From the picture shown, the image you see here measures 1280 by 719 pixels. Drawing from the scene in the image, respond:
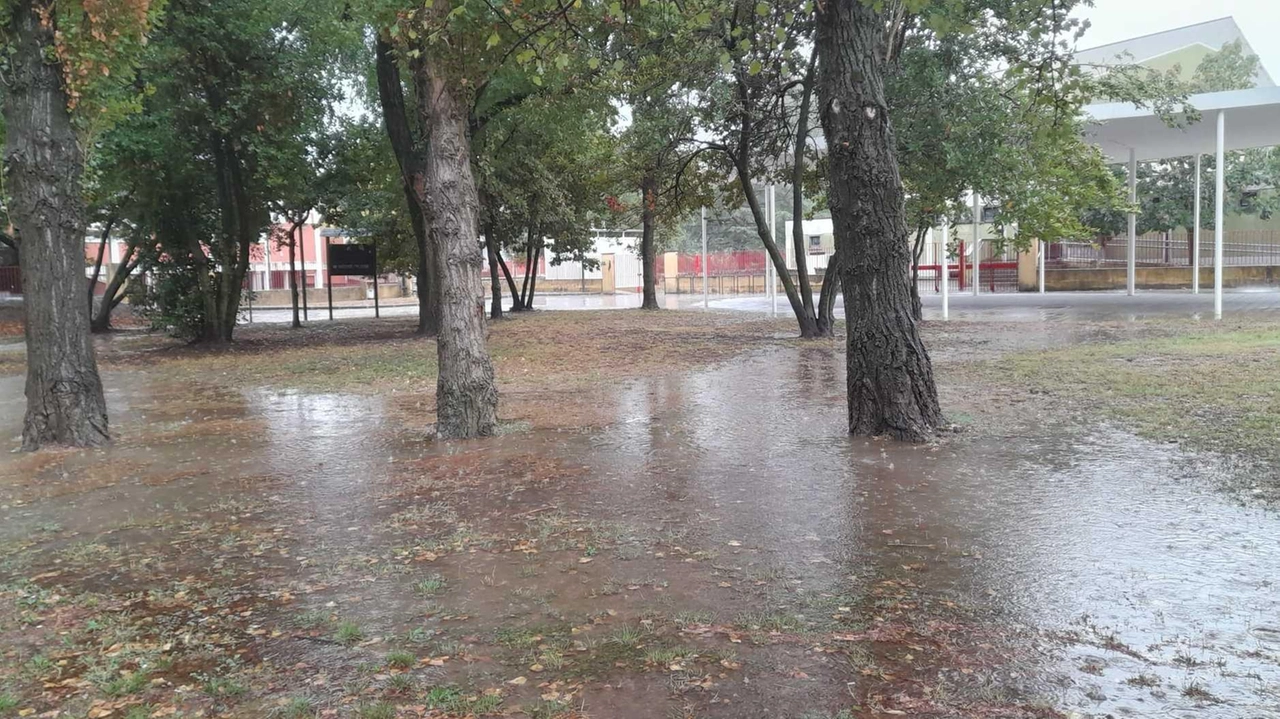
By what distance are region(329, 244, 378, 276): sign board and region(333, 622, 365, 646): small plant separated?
70.0ft

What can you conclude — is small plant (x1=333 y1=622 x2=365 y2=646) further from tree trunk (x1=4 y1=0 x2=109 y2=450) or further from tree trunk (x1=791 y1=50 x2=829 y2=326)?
tree trunk (x1=791 y1=50 x2=829 y2=326)

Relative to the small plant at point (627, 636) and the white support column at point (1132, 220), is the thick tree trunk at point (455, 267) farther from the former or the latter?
the white support column at point (1132, 220)

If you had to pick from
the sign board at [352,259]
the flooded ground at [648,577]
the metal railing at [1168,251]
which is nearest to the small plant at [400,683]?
the flooded ground at [648,577]

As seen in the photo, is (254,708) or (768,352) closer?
(254,708)

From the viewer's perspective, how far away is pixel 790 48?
1446cm

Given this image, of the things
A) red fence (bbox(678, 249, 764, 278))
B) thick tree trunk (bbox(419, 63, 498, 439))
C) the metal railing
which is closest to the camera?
thick tree trunk (bbox(419, 63, 498, 439))

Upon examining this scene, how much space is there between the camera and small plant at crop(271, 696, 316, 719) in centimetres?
315

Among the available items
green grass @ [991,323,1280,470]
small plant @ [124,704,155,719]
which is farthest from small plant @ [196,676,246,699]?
green grass @ [991,323,1280,470]

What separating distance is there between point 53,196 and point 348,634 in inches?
263

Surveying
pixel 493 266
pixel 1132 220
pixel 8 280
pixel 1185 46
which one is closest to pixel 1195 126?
pixel 1132 220

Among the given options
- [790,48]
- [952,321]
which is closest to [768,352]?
[790,48]

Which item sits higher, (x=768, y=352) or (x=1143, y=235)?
(x=1143, y=235)

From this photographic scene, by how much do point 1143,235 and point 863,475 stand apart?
37.3 metres

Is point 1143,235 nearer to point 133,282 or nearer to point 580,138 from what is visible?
point 580,138
